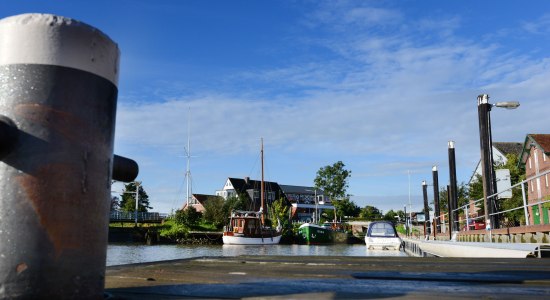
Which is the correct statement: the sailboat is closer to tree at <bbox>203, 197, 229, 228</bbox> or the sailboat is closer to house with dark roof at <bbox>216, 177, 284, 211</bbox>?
tree at <bbox>203, 197, 229, 228</bbox>

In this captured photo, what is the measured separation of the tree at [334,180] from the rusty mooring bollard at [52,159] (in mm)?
78786

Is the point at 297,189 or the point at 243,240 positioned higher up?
the point at 297,189

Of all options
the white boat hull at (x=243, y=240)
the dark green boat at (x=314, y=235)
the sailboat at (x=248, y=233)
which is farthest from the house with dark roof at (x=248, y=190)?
the white boat hull at (x=243, y=240)

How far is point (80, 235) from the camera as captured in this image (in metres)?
1.57

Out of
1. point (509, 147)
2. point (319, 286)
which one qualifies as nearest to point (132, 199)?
point (509, 147)

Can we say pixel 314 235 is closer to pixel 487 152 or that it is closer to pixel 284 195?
pixel 487 152

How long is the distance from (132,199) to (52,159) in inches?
3206

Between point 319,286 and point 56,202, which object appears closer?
point 56,202

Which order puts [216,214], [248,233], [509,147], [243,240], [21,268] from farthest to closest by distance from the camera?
[216,214]
[509,147]
[248,233]
[243,240]
[21,268]

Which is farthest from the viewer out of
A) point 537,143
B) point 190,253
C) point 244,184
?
point 244,184

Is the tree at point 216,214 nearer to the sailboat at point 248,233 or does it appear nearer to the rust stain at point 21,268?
the sailboat at point 248,233

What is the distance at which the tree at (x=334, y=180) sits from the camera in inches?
3140

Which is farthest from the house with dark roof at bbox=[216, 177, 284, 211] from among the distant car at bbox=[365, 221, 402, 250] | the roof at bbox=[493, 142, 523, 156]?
the distant car at bbox=[365, 221, 402, 250]

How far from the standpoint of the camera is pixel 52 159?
1547 mm
